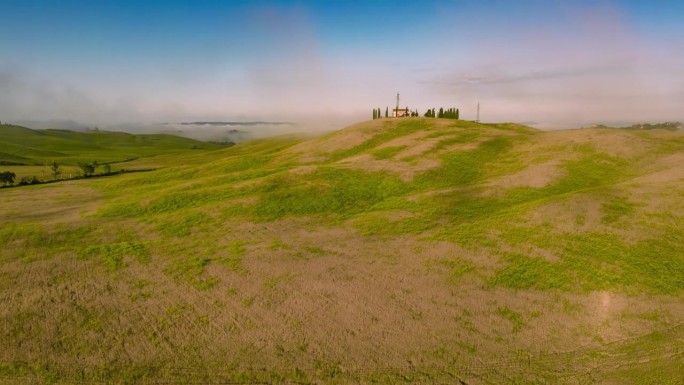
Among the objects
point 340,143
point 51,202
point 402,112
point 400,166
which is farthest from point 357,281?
point 402,112

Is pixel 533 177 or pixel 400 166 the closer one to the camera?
pixel 533 177

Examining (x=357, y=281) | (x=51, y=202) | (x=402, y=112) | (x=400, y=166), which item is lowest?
(x=357, y=281)

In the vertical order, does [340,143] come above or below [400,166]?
above

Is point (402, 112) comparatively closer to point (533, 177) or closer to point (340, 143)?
point (340, 143)

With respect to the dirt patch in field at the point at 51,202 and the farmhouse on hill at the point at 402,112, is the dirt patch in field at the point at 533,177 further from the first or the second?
the farmhouse on hill at the point at 402,112

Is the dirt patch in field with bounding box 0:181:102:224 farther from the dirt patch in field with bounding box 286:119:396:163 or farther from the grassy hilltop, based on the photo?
the dirt patch in field with bounding box 286:119:396:163

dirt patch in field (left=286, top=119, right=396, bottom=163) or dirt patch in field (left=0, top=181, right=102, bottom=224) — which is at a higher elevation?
dirt patch in field (left=286, top=119, right=396, bottom=163)

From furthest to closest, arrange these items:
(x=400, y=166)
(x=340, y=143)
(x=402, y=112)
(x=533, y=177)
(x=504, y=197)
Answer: (x=402, y=112) → (x=340, y=143) → (x=400, y=166) → (x=533, y=177) → (x=504, y=197)

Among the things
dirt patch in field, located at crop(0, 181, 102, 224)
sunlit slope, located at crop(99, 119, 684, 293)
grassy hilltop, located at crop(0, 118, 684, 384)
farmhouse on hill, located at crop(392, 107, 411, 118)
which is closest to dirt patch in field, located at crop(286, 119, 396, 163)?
sunlit slope, located at crop(99, 119, 684, 293)
